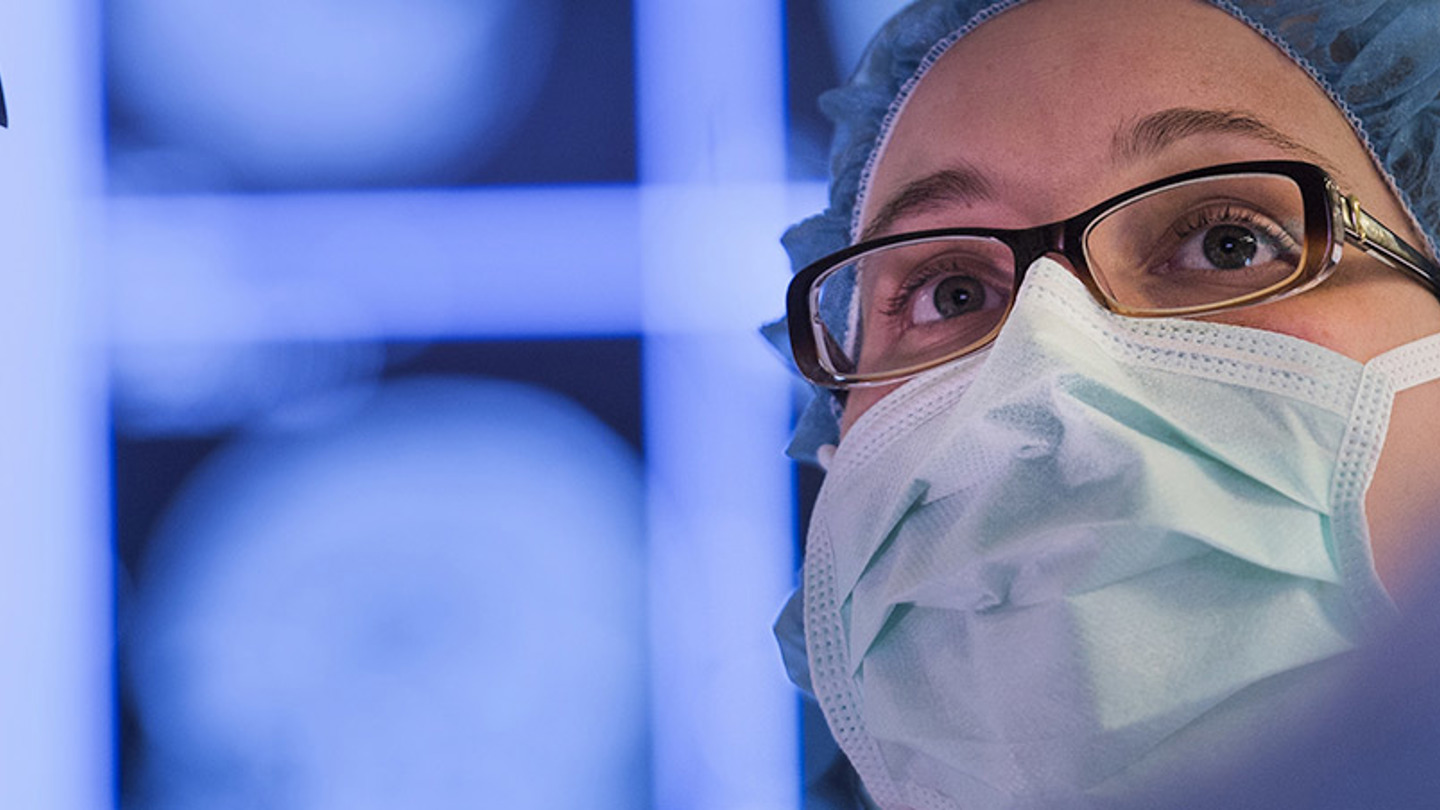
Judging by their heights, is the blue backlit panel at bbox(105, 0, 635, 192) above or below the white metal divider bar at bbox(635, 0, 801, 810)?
above

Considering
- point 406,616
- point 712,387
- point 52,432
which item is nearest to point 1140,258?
point 712,387

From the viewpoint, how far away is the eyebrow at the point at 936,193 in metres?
1.00

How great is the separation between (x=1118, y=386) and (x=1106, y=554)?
0.42 feet

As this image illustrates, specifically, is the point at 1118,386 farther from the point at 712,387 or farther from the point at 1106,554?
the point at 712,387

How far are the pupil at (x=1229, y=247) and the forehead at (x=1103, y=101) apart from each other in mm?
56

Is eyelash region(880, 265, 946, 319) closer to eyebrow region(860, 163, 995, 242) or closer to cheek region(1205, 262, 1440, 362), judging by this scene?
eyebrow region(860, 163, 995, 242)

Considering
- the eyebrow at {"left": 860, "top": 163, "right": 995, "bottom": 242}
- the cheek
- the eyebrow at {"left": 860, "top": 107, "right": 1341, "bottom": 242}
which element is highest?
the eyebrow at {"left": 860, "top": 107, "right": 1341, "bottom": 242}

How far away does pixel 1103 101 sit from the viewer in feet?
3.17

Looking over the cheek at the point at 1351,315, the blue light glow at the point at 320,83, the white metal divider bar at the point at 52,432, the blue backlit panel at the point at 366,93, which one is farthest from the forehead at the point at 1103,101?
the white metal divider bar at the point at 52,432

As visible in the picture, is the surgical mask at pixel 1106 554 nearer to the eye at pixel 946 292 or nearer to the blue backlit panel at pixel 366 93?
the eye at pixel 946 292

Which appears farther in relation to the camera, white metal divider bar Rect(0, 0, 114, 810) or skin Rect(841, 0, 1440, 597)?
white metal divider bar Rect(0, 0, 114, 810)

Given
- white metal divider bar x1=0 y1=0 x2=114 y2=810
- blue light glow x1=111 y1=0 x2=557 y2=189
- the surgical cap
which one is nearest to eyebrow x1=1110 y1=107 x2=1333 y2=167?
the surgical cap

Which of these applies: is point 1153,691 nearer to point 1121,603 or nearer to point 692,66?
point 1121,603

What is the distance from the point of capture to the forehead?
944 mm
